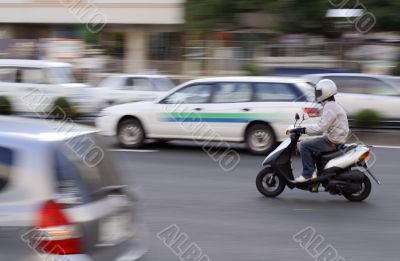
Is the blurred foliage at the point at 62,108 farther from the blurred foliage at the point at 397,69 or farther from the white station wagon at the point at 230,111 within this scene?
the blurred foliage at the point at 397,69

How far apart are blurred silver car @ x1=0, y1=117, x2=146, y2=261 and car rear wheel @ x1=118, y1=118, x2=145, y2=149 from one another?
1098 centimetres

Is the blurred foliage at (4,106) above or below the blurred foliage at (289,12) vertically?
below

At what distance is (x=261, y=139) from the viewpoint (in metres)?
Result: 15.1

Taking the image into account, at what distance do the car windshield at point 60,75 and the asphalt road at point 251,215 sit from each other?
Answer: 7.99 metres

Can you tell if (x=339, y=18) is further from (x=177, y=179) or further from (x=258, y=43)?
(x=177, y=179)

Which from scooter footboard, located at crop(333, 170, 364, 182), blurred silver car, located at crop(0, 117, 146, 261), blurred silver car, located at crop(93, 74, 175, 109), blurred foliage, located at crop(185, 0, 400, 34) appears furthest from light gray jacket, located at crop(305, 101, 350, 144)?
blurred foliage, located at crop(185, 0, 400, 34)

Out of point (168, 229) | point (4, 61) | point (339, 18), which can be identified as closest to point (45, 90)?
point (4, 61)

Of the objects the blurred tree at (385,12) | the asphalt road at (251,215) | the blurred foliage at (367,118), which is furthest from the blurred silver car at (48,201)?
the blurred tree at (385,12)

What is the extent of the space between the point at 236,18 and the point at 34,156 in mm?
23326

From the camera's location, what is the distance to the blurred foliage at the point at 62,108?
67.5 ft

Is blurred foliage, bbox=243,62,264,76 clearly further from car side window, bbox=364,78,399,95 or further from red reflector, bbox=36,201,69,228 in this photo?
red reflector, bbox=36,201,69,228

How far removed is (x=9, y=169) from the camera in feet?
15.5

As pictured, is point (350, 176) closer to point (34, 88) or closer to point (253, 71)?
point (34, 88)

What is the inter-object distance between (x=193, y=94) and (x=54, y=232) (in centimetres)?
1105
